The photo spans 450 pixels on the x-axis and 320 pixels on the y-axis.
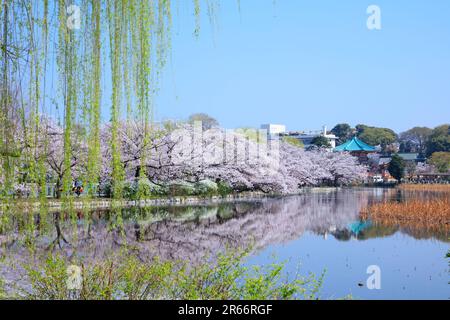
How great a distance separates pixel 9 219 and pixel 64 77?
91cm

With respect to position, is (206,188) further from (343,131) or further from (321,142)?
(343,131)

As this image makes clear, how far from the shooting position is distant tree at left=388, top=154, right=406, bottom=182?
126 ft

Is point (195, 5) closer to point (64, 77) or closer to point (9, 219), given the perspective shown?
point (64, 77)

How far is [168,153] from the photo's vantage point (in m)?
19.5

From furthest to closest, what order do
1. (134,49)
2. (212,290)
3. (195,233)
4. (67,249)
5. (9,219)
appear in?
(195,233), (67,249), (212,290), (9,219), (134,49)

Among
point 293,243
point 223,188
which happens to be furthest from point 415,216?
point 223,188

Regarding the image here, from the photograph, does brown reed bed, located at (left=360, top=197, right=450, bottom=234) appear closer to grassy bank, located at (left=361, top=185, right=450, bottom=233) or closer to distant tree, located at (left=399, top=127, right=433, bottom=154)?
grassy bank, located at (left=361, top=185, right=450, bottom=233)

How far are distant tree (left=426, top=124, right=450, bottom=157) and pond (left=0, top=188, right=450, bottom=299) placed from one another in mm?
28479

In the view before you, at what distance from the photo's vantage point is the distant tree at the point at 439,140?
41803 mm

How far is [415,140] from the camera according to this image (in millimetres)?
51656

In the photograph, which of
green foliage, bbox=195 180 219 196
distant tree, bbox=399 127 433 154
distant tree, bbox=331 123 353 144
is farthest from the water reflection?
distant tree, bbox=331 123 353 144

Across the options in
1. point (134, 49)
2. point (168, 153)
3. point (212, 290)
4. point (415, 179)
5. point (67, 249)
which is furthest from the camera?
point (415, 179)

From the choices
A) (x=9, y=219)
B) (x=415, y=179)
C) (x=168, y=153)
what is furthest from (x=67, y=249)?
(x=415, y=179)

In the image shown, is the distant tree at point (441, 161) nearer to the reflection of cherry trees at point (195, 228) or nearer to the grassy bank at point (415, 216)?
the reflection of cherry trees at point (195, 228)
